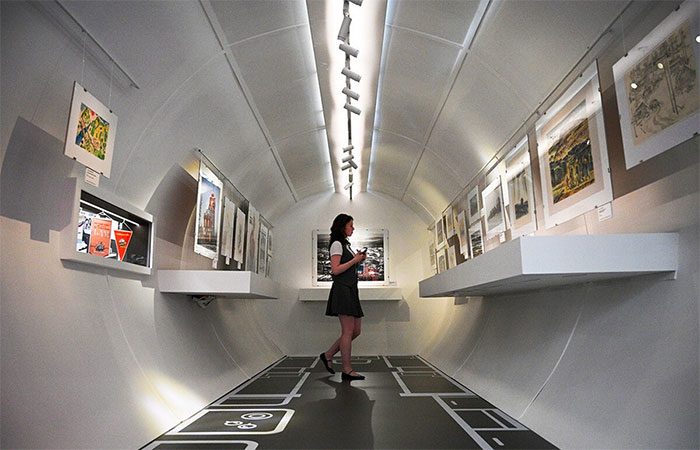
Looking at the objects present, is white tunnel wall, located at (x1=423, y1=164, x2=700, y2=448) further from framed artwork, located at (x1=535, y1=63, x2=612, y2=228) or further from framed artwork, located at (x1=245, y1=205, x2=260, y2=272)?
framed artwork, located at (x1=245, y1=205, x2=260, y2=272)

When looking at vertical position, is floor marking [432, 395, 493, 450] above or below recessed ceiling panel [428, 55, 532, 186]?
below

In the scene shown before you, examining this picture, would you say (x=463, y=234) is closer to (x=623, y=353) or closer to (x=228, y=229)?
(x=228, y=229)

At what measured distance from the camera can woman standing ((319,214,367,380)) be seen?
16.9 ft

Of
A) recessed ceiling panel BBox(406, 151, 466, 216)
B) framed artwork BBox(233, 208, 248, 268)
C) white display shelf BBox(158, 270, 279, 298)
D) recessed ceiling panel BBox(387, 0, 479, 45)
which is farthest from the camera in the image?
recessed ceiling panel BBox(406, 151, 466, 216)

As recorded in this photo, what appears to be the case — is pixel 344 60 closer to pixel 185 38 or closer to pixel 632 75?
pixel 185 38

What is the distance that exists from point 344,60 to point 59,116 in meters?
2.74

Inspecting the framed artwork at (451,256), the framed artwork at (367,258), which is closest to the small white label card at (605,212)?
the framed artwork at (451,256)

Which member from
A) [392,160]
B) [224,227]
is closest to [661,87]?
[224,227]

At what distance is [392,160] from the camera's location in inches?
293

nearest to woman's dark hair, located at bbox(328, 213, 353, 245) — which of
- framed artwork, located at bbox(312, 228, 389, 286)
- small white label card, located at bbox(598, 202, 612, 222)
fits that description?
small white label card, located at bbox(598, 202, 612, 222)

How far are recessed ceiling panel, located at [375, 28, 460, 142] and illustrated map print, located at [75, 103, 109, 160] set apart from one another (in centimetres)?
249

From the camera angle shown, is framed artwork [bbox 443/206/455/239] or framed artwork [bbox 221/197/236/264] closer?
framed artwork [bbox 221/197/236/264]

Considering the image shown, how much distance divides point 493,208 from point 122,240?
3.56 m

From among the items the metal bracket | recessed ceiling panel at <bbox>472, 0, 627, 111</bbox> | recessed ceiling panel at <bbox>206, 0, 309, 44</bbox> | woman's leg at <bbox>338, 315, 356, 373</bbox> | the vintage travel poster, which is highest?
recessed ceiling panel at <bbox>206, 0, 309, 44</bbox>
